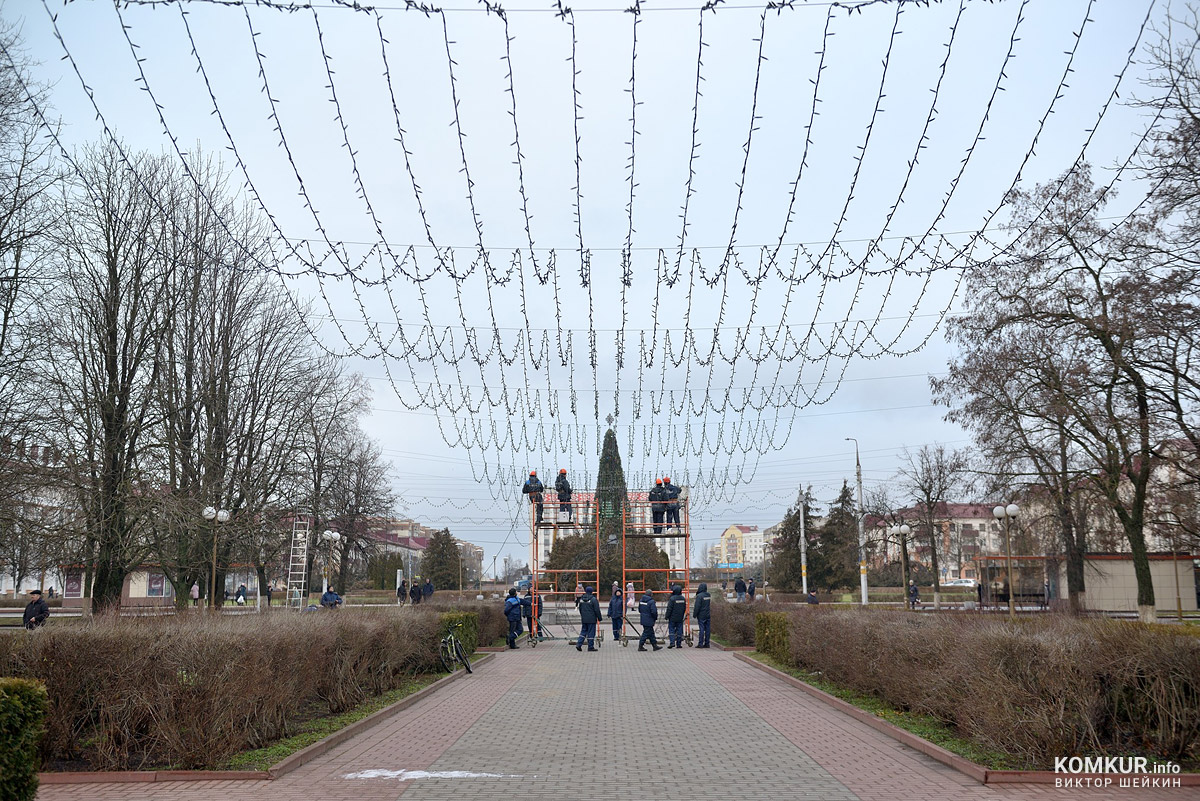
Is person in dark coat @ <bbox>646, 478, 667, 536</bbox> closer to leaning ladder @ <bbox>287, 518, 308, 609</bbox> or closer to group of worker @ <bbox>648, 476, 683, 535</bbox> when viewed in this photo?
group of worker @ <bbox>648, 476, 683, 535</bbox>

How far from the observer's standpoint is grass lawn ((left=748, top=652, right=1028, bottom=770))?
890cm

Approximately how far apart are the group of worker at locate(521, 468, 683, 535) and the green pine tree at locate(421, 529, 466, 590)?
43.1 metres

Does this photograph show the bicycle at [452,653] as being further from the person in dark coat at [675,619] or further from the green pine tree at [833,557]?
the green pine tree at [833,557]

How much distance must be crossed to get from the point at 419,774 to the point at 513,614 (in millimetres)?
17746

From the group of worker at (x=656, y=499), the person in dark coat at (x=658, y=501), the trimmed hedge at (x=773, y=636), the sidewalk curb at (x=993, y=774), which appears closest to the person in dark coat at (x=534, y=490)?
the group of worker at (x=656, y=499)

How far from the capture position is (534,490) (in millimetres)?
27156

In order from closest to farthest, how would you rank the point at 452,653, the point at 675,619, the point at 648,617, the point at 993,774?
the point at 993,774 → the point at 452,653 → the point at 648,617 → the point at 675,619

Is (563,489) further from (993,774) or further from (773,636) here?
(993,774)

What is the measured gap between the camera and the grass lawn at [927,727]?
8.90 m

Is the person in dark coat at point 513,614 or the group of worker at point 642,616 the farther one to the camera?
the person in dark coat at point 513,614

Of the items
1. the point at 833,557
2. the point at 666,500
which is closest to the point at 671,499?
the point at 666,500

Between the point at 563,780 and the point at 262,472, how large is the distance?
23331mm

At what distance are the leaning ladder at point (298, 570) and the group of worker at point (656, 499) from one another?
11420mm

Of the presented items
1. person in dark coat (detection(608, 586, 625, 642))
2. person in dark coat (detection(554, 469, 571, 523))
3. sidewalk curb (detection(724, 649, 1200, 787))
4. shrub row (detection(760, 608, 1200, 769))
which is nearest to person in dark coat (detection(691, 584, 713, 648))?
person in dark coat (detection(608, 586, 625, 642))
